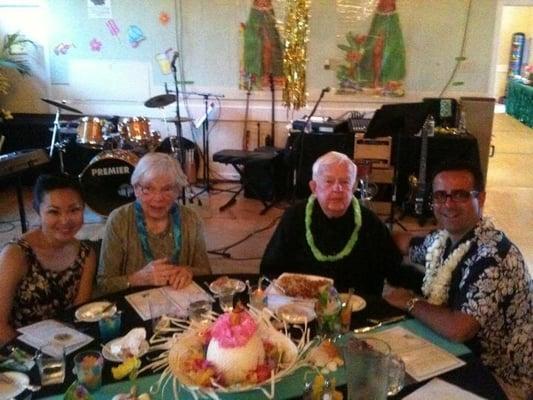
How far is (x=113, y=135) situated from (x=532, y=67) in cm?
1014

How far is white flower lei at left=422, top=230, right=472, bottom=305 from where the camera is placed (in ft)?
5.87

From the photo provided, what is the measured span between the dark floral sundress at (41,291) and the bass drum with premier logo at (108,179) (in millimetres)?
2765

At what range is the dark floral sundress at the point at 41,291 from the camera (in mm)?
1922

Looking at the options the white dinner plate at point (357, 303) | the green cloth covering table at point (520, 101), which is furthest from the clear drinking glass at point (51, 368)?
the green cloth covering table at point (520, 101)

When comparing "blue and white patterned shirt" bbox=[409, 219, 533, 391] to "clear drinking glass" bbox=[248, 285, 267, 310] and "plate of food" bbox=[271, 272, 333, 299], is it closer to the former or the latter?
"plate of food" bbox=[271, 272, 333, 299]

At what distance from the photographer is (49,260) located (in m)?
1.98

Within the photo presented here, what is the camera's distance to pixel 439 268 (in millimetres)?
1876

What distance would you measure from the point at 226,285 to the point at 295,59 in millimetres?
4274

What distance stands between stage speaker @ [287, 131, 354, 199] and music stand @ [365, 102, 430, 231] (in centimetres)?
31

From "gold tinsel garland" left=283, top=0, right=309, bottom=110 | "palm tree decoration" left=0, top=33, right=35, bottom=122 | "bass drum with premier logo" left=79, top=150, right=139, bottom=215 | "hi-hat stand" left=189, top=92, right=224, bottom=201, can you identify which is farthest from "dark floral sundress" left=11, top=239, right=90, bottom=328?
"palm tree decoration" left=0, top=33, right=35, bottom=122

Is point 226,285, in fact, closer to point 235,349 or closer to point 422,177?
point 235,349

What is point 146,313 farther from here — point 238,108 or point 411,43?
point 411,43

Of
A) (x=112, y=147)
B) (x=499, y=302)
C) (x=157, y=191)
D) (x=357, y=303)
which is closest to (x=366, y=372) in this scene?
(x=357, y=303)

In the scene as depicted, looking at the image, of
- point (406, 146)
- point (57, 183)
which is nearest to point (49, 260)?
point (57, 183)
